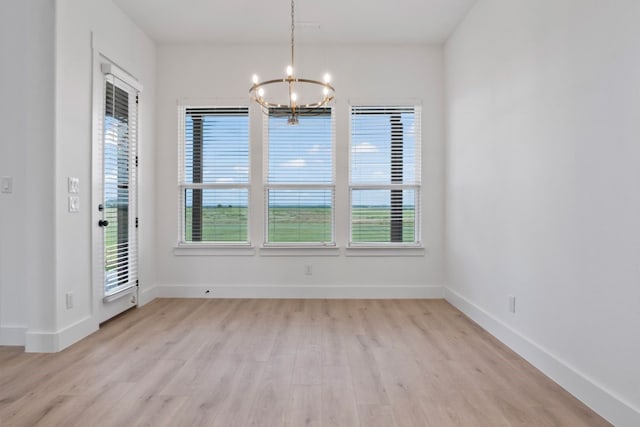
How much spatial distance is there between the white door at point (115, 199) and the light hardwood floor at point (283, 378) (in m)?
0.33

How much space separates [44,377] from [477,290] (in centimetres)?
355

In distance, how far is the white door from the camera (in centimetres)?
330

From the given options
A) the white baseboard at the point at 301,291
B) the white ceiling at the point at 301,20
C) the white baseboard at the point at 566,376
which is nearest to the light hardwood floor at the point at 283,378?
the white baseboard at the point at 566,376

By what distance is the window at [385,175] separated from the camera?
14.7ft

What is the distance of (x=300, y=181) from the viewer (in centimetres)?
449

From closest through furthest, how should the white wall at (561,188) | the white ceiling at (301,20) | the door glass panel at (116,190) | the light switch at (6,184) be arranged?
the white wall at (561,188)
the light switch at (6,184)
the door glass panel at (116,190)
the white ceiling at (301,20)

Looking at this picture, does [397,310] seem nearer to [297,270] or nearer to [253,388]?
[297,270]

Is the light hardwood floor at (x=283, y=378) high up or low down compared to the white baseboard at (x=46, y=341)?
down

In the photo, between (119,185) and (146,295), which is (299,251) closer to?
(146,295)

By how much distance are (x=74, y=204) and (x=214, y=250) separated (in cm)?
174

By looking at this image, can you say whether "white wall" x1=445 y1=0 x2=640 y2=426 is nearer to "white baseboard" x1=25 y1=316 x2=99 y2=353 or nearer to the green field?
the green field

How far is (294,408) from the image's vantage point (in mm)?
1995

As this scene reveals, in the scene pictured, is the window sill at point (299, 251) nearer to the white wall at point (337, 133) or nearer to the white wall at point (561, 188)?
the white wall at point (337, 133)

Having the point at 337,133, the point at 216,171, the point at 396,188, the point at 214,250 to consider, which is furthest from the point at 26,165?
the point at 396,188
